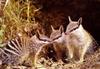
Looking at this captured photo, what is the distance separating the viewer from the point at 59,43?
288 cm

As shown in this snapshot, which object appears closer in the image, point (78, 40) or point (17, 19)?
point (78, 40)

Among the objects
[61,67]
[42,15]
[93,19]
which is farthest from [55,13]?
[61,67]

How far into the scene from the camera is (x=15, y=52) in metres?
2.95

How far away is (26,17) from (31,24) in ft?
0.29

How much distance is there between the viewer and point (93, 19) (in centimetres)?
312

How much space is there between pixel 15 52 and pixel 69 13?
57 cm

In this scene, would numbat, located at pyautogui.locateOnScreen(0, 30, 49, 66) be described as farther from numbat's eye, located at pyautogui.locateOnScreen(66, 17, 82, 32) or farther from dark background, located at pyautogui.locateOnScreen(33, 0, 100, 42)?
dark background, located at pyautogui.locateOnScreen(33, 0, 100, 42)

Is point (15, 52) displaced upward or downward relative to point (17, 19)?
downward

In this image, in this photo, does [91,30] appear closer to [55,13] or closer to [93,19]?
[93,19]

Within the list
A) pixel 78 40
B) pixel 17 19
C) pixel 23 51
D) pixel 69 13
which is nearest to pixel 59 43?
pixel 78 40

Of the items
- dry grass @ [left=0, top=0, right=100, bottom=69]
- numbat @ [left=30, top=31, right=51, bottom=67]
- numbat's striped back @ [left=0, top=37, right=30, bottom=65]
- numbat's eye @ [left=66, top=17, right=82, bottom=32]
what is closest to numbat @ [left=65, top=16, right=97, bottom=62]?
numbat's eye @ [left=66, top=17, right=82, bottom=32]

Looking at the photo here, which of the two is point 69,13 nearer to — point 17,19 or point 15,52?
point 17,19

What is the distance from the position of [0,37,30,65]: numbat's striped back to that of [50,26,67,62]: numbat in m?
0.21

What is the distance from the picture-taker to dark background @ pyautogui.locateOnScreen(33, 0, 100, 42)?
10.1ft
